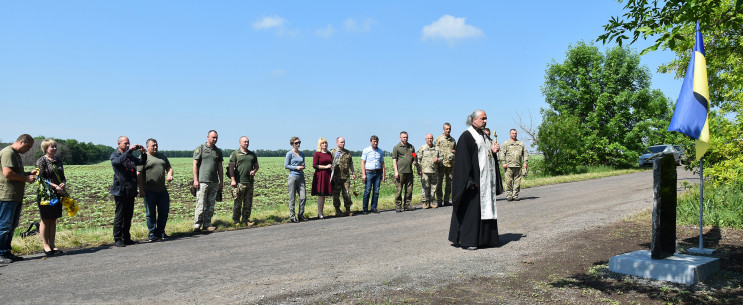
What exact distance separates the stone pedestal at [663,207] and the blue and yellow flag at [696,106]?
53cm

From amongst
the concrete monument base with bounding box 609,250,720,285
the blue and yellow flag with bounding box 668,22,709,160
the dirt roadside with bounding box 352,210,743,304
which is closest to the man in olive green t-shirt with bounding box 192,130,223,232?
the dirt roadside with bounding box 352,210,743,304

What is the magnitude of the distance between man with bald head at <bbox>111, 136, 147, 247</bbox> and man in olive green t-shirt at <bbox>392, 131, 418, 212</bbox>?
6.27 m

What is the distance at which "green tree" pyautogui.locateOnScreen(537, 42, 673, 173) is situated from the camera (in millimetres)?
34156

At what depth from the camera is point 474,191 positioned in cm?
725

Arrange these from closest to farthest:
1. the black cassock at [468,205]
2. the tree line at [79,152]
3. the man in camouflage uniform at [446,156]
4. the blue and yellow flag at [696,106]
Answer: the blue and yellow flag at [696,106]
the black cassock at [468,205]
the man in camouflage uniform at [446,156]
the tree line at [79,152]

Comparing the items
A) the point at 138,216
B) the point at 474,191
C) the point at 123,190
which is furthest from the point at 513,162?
the point at 138,216

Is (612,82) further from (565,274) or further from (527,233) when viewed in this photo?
(565,274)

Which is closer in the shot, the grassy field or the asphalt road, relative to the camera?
the asphalt road

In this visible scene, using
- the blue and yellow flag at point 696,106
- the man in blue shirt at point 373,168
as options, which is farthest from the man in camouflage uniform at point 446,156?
the blue and yellow flag at point 696,106

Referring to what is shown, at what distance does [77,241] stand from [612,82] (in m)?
36.4

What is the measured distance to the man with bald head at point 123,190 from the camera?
8281mm

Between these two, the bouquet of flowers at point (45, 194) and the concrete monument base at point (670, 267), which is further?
the bouquet of flowers at point (45, 194)

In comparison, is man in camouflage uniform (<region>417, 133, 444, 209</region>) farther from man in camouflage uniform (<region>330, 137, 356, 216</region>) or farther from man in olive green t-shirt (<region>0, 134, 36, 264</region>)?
man in olive green t-shirt (<region>0, 134, 36, 264</region>)

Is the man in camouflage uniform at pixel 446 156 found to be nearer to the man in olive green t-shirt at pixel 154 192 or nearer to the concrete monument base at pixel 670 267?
the man in olive green t-shirt at pixel 154 192
